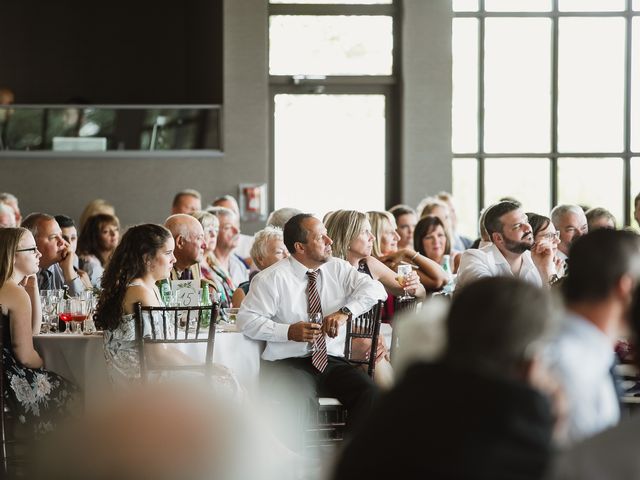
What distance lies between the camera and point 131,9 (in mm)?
15047

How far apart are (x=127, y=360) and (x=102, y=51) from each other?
10372 millimetres

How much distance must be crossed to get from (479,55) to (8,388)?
31.7 feet

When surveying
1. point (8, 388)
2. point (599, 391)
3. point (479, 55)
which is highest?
point (479, 55)

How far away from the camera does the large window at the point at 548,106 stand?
14023 mm

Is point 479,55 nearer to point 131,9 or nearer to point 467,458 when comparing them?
point 131,9

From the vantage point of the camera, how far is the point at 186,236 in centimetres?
680

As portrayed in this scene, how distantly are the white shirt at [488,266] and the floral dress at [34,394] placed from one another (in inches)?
84.1

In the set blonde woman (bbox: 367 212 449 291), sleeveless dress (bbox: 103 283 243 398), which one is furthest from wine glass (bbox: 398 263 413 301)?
sleeveless dress (bbox: 103 283 243 398)

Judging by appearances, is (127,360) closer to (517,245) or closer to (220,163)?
(517,245)

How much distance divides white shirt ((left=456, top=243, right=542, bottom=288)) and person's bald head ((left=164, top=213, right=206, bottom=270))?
62.5 inches

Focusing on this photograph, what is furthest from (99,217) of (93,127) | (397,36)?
(397,36)

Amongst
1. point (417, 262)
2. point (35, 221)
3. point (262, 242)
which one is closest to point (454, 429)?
point (262, 242)

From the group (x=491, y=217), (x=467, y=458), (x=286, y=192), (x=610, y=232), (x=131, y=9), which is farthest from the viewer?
(x=131, y=9)

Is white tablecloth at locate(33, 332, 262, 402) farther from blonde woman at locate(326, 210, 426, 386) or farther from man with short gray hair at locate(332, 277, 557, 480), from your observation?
man with short gray hair at locate(332, 277, 557, 480)
